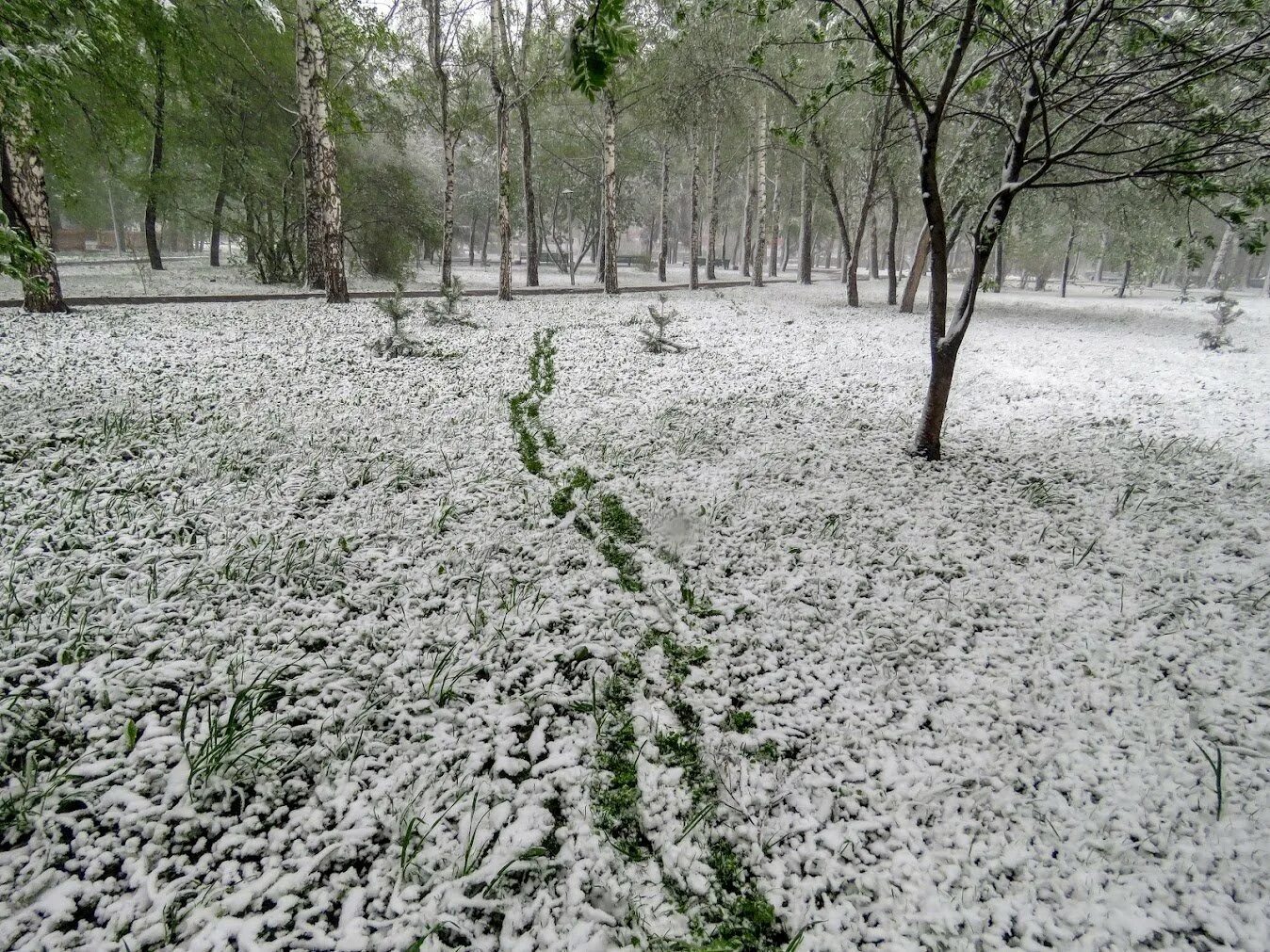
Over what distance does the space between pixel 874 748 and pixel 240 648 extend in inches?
126

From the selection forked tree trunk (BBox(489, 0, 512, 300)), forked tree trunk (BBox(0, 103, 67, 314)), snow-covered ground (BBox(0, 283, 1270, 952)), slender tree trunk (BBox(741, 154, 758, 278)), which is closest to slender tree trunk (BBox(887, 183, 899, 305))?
slender tree trunk (BBox(741, 154, 758, 278))

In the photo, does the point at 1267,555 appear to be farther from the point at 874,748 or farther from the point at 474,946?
the point at 474,946

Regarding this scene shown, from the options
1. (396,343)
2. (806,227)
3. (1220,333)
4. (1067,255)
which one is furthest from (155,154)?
(1067,255)

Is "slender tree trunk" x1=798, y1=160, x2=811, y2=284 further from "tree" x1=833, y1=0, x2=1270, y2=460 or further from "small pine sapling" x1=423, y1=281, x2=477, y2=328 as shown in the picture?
"tree" x1=833, y1=0, x2=1270, y2=460

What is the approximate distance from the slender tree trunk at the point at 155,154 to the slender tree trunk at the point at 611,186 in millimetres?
10632

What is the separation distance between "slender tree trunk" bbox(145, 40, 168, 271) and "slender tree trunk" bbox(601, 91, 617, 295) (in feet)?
34.9

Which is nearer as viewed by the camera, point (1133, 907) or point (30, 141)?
point (1133, 907)

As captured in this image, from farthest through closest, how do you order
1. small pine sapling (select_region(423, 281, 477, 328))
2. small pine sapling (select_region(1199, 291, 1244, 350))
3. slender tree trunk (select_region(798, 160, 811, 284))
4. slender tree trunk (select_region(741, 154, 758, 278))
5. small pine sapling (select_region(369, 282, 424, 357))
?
1. slender tree trunk (select_region(741, 154, 758, 278))
2. slender tree trunk (select_region(798, 160, 811, 284))
3. small pine sapling (select_region(1199, 291, 1244, 350))
4. small pine sapling (select_region(423, 281, 477, 328))
5. small pine sapling (select_region(369, 282, 424, 357))

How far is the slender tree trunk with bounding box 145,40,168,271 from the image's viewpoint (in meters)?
13.8

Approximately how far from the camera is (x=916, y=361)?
1035cm

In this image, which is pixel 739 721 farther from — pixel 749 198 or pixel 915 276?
pixel 749 198

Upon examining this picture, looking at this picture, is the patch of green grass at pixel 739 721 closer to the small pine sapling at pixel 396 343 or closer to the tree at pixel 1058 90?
the tree at pixel 1058 90

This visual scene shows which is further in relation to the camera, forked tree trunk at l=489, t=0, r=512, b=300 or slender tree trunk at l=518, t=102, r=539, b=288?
slender tree trunk at l=518, t=102, r=539, b=288

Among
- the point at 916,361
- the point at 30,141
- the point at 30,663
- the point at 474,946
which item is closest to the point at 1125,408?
the point at 916,361
